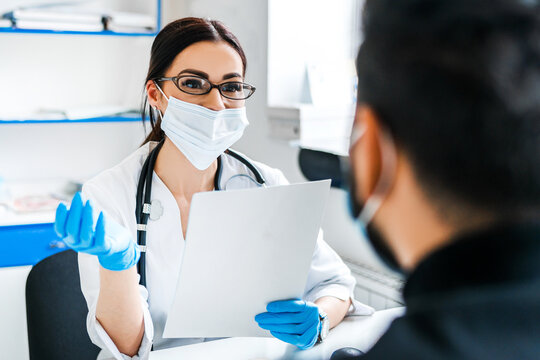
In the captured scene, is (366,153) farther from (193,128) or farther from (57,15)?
(57,15)

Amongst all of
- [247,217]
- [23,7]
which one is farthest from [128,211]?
[23,7]

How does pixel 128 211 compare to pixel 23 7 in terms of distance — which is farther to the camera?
pixel 23 7

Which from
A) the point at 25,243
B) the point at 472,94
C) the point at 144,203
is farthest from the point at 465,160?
the point at 25,243

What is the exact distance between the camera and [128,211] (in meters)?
1.35

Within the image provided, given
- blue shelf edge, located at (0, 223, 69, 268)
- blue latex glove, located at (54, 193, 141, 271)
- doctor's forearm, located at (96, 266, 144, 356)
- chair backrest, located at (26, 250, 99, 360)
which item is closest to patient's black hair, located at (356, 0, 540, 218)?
blue latex glove, located at (54, 193, 141, 271)

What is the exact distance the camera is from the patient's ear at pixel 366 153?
18.8 inches

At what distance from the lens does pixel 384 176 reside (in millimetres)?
489

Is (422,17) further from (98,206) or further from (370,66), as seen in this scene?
(98,206)

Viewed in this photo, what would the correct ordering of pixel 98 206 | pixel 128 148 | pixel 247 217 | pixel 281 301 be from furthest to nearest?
pixel 128 148
pixel 98 206
pixel 281 301
pixel 247 217

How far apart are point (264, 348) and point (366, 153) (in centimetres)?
76

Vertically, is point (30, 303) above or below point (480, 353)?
below

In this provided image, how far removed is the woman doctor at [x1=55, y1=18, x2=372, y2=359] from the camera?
118 cm

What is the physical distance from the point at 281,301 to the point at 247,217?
212 millimetres

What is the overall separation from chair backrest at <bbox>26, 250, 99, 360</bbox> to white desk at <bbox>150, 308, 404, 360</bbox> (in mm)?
318
